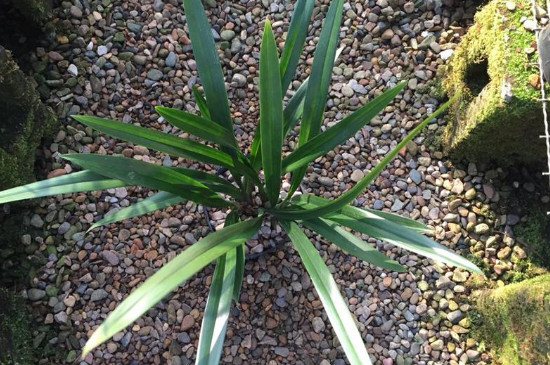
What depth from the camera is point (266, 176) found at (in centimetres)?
130

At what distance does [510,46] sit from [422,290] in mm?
780

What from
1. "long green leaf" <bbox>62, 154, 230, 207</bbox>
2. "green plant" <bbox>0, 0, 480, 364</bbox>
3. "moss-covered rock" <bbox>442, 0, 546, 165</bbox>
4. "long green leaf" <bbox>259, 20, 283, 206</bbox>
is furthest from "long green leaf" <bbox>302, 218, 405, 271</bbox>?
"moss-covered rock" <bbox>442, 0, 546, 165</bbox>

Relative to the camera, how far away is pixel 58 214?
1772mm

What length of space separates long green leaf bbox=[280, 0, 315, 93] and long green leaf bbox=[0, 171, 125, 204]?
48cm

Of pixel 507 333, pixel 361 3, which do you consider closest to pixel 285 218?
pixel 507 333

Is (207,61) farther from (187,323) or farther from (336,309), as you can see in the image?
(187,323)

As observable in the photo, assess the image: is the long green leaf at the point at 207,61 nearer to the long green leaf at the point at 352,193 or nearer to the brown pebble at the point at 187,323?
the long green leaf at the point at 352,193

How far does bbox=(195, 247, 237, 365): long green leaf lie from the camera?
1.03 m

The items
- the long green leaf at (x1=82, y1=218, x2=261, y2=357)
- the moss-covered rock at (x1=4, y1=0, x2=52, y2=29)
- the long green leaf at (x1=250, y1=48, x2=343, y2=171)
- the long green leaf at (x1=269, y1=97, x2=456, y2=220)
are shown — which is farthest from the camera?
the moss-covered rock at (x1=4, y1=0, x2=52, y2=29)

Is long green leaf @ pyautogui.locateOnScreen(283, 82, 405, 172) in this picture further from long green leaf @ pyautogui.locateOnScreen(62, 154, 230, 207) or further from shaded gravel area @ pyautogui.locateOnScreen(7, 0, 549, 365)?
shaded gravel area @ pyautogui.locateOnScreen(7, 0, 549, 365)

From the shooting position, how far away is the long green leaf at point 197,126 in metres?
1.14

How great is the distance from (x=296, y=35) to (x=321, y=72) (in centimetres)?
14

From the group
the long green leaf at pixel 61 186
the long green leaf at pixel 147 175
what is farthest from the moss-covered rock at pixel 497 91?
the long green leaf at pixel 61 186

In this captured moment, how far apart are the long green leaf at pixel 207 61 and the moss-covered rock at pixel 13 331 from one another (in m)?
0.87
